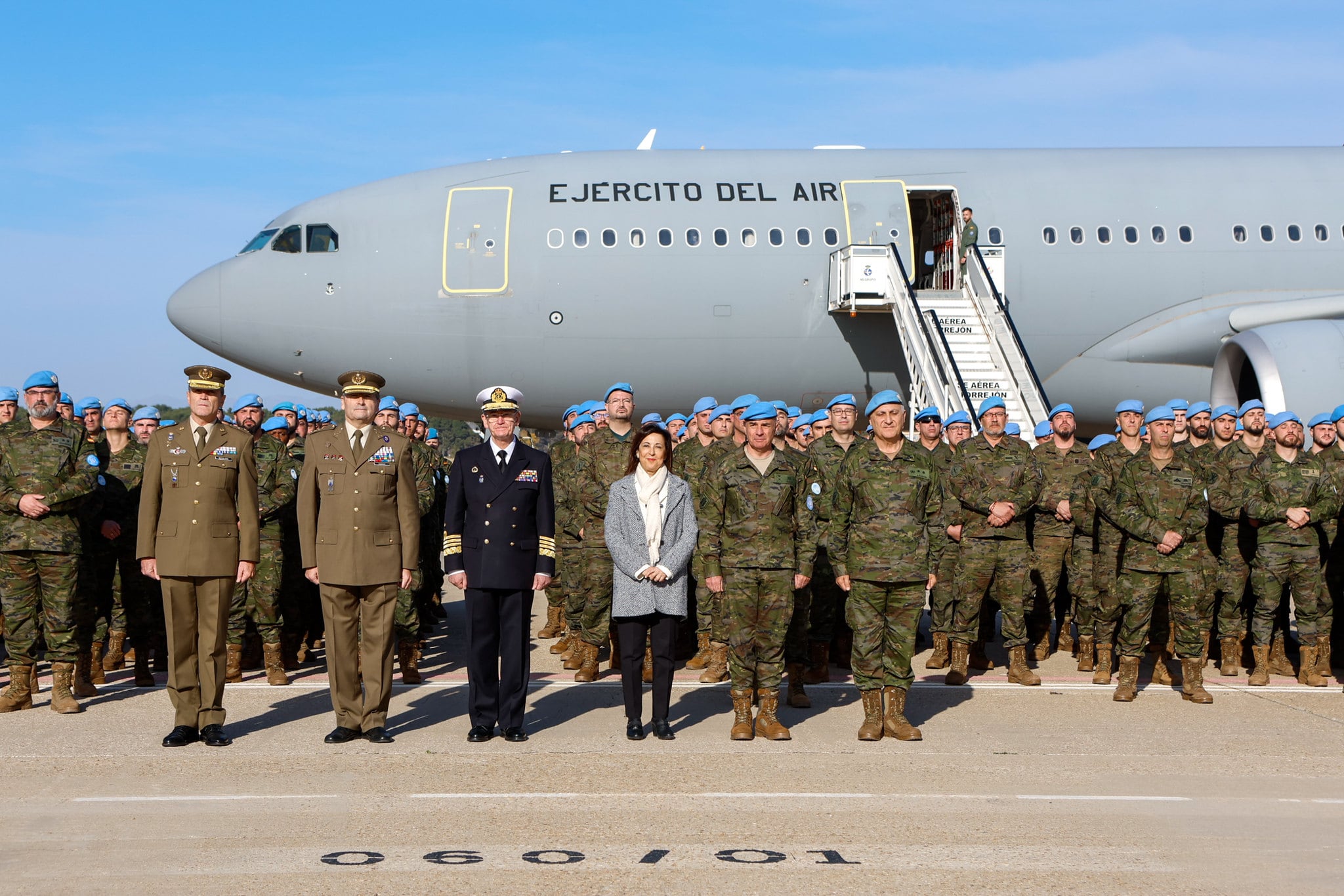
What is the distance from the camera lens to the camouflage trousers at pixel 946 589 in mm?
9547

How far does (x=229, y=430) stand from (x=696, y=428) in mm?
4564

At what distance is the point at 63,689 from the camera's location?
26.6 feet

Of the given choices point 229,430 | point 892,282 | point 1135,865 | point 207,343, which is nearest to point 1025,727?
point 1135,865

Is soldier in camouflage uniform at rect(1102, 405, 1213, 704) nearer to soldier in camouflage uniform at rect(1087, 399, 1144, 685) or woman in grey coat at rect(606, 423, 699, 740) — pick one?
soldier in camouflage uniform at rect(1087, 399, 1144, 685)

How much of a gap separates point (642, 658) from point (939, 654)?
3.44m

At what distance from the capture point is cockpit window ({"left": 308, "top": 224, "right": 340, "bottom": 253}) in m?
15.3

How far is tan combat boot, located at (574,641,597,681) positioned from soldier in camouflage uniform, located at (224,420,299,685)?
2.15 m

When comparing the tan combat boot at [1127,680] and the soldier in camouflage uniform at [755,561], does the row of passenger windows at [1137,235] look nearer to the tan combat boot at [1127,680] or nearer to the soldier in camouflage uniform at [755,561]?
the tan combat boot at [1127,680]

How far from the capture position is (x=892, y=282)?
1492 cm

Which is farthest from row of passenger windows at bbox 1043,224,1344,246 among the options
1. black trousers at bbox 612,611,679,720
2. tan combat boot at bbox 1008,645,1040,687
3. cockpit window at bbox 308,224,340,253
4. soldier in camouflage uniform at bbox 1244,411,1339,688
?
black trousers at bbox 612,611,679,720

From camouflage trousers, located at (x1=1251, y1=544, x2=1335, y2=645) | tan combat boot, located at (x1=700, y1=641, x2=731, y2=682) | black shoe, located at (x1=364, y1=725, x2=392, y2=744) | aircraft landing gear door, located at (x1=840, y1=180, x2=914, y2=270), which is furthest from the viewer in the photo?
aircraft landing gear door, located at (x1=840, y1=180, x2=914, y2=270)

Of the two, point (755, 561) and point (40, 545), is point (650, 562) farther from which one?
point (40, 545)

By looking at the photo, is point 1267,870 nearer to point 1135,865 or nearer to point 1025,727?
point 1135,865

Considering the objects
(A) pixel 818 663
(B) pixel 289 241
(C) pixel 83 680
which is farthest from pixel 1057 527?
(B) pixel 289 241
